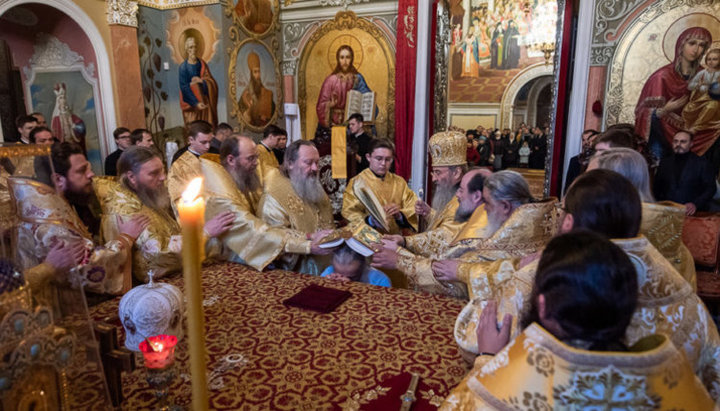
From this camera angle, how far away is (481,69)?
10789mm

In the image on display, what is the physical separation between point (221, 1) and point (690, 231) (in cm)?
695

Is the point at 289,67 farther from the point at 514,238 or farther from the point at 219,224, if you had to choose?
the point at 514,238

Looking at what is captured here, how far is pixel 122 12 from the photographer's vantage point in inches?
250

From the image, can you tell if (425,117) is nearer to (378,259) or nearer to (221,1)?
(221,1)

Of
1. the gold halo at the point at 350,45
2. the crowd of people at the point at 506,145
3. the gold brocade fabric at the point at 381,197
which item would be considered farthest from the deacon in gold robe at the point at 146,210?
the crowd of people at the point at 506,145

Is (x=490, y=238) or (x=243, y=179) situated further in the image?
(x=243, y=179)

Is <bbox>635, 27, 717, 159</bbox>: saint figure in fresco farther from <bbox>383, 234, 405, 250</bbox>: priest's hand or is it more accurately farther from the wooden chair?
<bbox>383, 234, 405, 250</bbox>: priest's hand

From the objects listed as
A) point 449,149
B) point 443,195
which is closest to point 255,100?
point 449,149

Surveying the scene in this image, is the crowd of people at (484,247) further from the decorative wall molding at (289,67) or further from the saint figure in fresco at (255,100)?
the decorative wall molding at (289,67)

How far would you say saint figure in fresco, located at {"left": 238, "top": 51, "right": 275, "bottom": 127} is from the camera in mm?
7840

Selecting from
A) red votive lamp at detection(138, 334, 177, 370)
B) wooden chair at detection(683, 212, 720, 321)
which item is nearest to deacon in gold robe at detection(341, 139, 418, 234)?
wooden chair at detection(683, 212, 720, 321)

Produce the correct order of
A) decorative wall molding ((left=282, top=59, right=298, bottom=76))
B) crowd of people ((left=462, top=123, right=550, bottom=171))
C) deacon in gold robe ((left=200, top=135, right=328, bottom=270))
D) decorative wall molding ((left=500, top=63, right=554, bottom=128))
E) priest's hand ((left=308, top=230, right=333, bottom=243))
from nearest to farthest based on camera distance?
priest's hand ((left=308, top=230, right=333, bottom=243)), deacon in gold robe ((left=200, top=135, right=328, bottom=270)), decorative wall molding ((left=282, top=59, right=298, bottom=76)), crowd of people ((left=462, top=123, right=550, bottom=171)), decorative wall molding ((left=500, top=63, right=554, bottom=128))

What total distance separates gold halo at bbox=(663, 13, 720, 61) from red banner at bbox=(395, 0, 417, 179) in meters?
3.47

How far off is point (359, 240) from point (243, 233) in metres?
0.93
